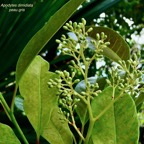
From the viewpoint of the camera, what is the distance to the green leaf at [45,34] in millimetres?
583

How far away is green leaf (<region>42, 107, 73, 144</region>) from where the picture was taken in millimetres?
649

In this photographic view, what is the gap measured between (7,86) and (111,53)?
0.63 metres

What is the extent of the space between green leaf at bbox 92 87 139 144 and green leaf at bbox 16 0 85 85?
0.42ft

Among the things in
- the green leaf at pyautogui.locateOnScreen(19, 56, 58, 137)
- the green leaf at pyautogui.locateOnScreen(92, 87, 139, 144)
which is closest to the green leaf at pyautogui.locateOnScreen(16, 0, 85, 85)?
the green leaf at pyautogui.locateOnScreen(19, 56, 58, 137)

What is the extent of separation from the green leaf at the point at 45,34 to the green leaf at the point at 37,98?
0.09ft

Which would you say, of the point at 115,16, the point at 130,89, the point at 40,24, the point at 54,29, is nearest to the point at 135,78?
the point at 130,89

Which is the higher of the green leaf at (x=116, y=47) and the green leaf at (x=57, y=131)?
the green leaf at (x=116, y=47)

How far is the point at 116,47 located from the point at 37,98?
18 centimetres

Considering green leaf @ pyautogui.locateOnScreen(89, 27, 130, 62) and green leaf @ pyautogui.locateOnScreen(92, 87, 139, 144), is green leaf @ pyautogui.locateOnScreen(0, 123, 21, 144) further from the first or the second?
green leaf @ pyautogui.locateOnScreen(89, 27, 130, 62)

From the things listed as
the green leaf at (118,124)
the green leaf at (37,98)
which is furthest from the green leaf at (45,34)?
the green leaf at (118,124)

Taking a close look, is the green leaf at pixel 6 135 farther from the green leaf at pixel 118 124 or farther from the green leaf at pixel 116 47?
the green leaf at pixel 116 47

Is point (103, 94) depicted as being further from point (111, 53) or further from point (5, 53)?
point (5, 53)

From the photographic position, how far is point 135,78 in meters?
0.60

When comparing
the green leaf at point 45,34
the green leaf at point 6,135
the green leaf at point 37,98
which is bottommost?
the green leaf at point 6,135
